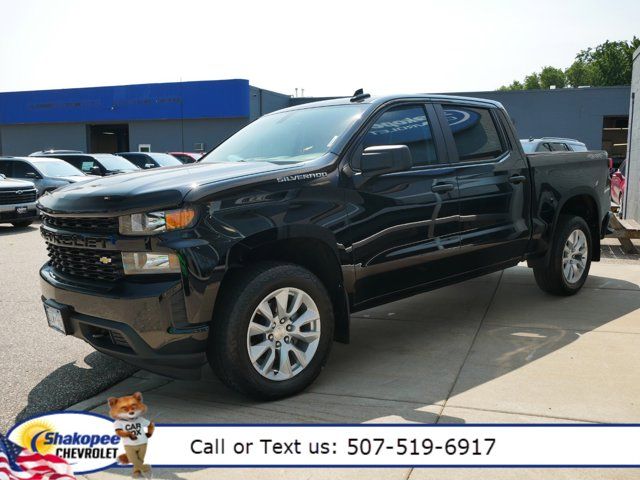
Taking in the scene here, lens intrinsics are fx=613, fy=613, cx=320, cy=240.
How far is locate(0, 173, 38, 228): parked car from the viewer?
1338 cm

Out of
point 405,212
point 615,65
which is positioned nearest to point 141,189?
point 405,212

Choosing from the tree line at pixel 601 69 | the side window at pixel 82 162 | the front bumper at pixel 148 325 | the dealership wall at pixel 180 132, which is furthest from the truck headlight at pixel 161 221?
the tree line at pixel 601 69

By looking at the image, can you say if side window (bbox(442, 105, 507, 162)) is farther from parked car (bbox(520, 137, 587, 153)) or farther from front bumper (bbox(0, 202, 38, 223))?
front bumper (bbox(0, 202, 38, 223))

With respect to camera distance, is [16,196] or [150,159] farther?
[150,159]

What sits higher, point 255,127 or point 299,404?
point 255,127

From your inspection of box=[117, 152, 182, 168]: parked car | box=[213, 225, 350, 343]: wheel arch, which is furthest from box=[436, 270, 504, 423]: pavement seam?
box=[117, 152, 182, 168]: parked car

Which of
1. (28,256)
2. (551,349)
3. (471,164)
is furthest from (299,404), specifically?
(28,256)

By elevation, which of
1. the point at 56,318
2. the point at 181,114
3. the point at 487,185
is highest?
the point at 181,114

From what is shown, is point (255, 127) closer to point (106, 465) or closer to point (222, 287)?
point (222, 287)

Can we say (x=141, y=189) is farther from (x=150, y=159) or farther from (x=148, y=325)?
(x=150, y=159)

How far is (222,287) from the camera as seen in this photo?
140 inches

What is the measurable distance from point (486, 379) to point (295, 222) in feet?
5.48

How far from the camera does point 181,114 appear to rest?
36656mm

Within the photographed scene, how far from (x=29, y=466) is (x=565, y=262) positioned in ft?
17.1
